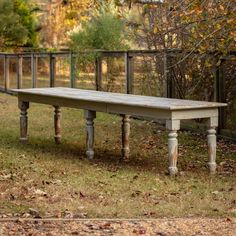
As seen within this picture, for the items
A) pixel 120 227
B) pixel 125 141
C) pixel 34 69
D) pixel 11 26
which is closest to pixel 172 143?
pixel 125 141

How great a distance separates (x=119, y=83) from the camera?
1748 cm

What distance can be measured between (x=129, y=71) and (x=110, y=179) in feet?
26.4

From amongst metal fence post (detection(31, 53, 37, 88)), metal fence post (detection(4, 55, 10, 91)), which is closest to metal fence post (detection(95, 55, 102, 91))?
metal fence post (detection(31, 53, 37, 88))

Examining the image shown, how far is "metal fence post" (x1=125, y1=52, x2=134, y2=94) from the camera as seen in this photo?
1661 centimetres

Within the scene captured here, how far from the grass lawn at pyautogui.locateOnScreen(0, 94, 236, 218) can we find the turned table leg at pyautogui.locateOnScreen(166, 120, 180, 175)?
140 millimetres

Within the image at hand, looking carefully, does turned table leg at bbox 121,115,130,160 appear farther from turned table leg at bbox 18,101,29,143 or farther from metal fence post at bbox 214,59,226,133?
metal fence post at bbox 214,59,226,133

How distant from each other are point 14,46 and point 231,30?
66.7ft

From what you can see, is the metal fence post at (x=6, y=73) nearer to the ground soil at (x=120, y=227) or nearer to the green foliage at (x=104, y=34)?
the green foliage at (x=104, y=34)

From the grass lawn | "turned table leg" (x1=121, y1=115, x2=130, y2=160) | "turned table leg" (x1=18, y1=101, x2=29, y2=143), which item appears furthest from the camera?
"turned table leg" (x1=18, y1=101, x2=29, y2=143)

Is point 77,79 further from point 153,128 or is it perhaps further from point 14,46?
point 14,46

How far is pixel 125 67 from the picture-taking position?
1681cm

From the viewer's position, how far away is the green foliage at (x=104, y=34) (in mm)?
20938

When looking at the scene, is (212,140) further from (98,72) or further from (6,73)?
(6,73)

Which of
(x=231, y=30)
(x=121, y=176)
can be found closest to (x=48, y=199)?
(x=121, y=176)
